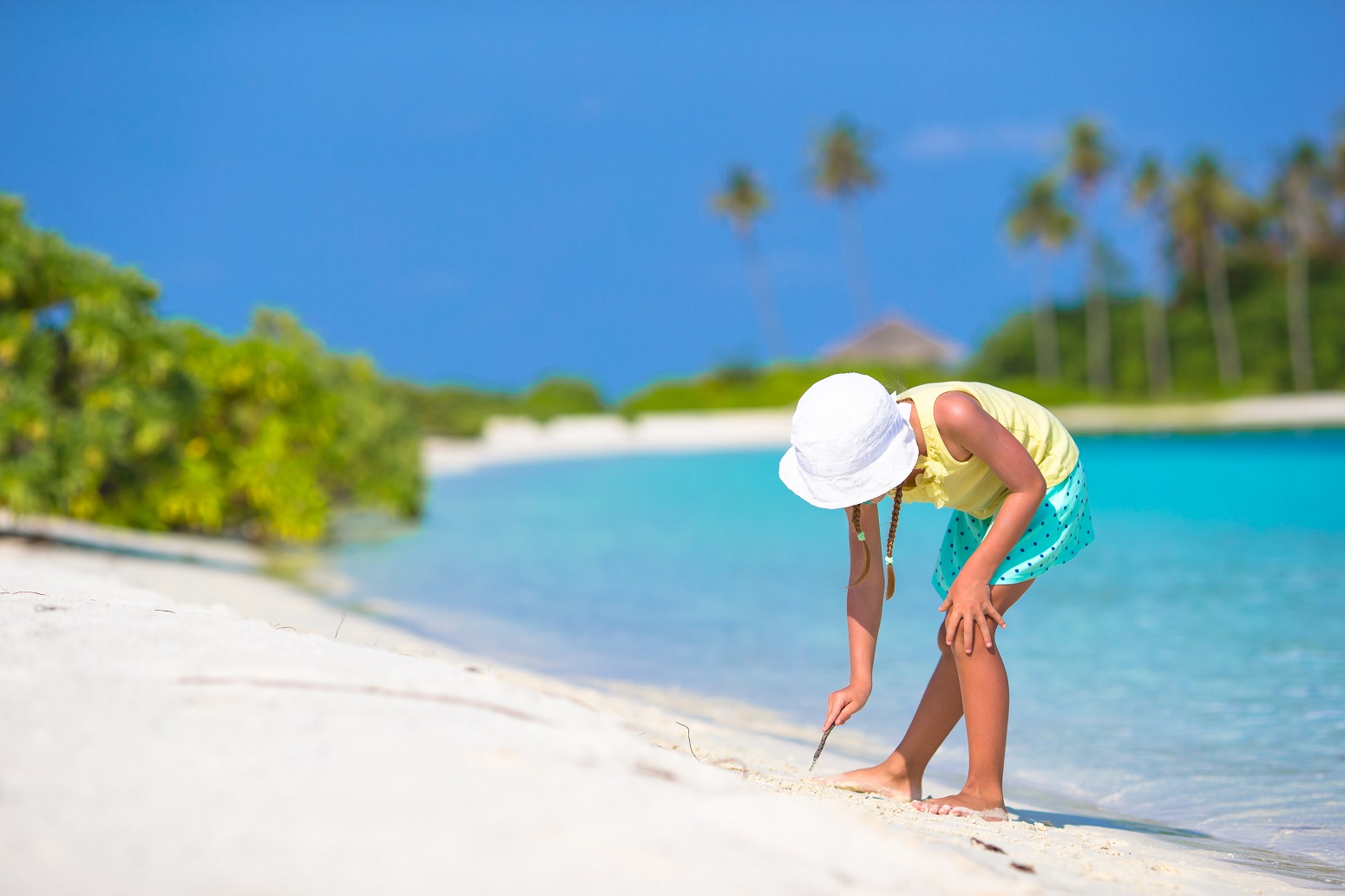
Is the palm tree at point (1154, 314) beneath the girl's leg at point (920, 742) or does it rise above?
above

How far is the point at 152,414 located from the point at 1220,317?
47.2 metres

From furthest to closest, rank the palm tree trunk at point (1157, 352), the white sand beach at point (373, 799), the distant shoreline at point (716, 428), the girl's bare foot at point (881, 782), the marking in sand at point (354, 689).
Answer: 1. the palm tree trunk at point (1157, 352)
2. the distant shoreline at point (716, 428)
3. the girl's bare foot at point (881, 782)
4. the marking in sand at point (354, 689)
5. the white sand beach at point (373, 799)

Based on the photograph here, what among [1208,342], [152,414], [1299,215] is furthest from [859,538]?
[1208,342]

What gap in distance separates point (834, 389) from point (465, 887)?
5.01 feet

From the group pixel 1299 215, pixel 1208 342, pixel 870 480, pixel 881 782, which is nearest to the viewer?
pixel 870 480

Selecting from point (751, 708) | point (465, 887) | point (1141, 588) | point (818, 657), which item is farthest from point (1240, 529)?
point (465, 887)

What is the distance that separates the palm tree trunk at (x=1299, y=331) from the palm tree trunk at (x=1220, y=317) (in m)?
2.12

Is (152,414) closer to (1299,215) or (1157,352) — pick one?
(1157,352)

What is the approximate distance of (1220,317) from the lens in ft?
155

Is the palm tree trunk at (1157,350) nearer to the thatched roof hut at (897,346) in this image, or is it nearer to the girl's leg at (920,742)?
the thatched roof hut at (897,346)

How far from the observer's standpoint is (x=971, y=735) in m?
3.08

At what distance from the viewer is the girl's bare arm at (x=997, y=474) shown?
280cm

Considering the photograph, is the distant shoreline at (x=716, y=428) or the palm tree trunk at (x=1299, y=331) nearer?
the distant shoreline at (x=716, y=428)

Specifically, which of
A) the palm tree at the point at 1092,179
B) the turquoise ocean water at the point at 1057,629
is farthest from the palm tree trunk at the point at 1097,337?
the turquoise ocean water at the point at 1057,629
